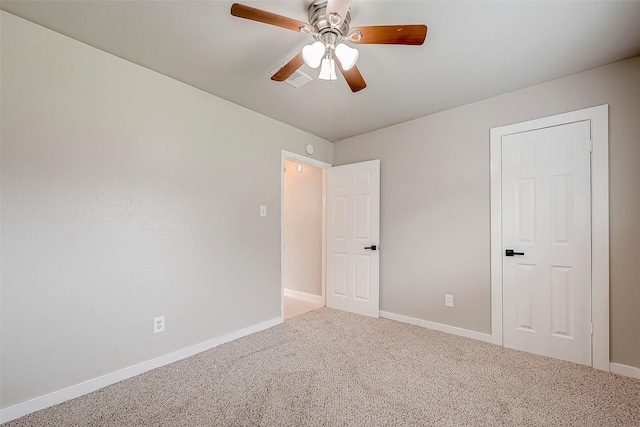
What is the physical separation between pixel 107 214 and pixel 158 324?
37.8 inches

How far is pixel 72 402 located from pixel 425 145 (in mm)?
3725

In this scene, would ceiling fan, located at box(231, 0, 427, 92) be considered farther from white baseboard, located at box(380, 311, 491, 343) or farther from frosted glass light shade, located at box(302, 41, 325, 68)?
white baseboard, located at box(380, 311, 491, 343)

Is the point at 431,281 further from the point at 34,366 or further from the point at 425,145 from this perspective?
the point at 34,366

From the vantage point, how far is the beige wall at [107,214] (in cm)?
168

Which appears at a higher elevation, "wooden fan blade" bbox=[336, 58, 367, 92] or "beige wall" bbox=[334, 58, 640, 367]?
"wooden fan blade" bbox=[336, 58, 367, 92]

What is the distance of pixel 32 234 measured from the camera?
172cm

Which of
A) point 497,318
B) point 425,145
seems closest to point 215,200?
point 425,145

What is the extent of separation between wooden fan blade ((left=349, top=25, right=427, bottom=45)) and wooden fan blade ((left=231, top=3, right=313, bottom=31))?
0.31 metres

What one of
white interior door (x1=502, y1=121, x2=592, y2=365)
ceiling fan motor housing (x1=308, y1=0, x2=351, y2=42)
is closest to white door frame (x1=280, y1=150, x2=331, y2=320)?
ceiling fan motor housing (x1=308, y1=0, x2=351, y2=42)

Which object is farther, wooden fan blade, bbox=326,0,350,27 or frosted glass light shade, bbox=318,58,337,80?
frosted glass light shade, bbox=318,58,337,80

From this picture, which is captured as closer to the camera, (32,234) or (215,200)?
(32,234)

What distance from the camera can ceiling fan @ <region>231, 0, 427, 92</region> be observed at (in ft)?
4.51

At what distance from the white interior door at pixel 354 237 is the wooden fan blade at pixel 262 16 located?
2242 millimetres

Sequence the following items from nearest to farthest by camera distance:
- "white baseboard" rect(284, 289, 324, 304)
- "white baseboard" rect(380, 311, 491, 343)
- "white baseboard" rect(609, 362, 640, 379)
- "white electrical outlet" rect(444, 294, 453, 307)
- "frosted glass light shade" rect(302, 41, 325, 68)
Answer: "frosted glass light shade" rect(302, 41, 325, 68)
"white baseboard" rect(609, 362, 640, 379)
"white baseboard" rect(380, 311, 491, 343)
"white electrical outlet" rect(444, 294, 453, 307)
"white baseboard" rect(284, 289, 324, 304)
